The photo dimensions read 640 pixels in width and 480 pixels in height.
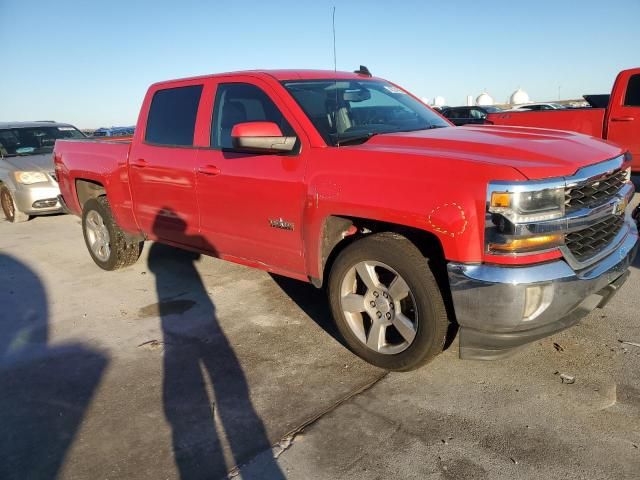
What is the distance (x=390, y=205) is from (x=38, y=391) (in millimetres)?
2528

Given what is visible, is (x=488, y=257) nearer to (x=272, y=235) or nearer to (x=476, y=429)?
(x=476, y=429)

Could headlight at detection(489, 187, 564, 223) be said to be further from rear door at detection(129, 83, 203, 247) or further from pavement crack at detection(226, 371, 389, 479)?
rear door at detection(129, 83, 203, 247)

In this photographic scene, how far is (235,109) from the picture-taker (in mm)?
4145

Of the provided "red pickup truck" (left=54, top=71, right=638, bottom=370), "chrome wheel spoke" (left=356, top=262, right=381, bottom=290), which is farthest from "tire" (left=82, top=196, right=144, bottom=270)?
"chrome wheel spoke" (left=356, top=262, right=381, bottom=290)

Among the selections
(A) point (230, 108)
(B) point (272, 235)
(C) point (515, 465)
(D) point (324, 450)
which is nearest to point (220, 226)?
(B) point (272, 235)

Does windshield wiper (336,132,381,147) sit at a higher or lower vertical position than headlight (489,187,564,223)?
higher

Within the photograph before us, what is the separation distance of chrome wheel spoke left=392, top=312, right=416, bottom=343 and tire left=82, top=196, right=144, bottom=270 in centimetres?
346

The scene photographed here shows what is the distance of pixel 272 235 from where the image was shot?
3754 mm

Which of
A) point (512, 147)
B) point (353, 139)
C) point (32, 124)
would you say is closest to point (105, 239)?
point (353, 139)

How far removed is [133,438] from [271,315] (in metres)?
1.73

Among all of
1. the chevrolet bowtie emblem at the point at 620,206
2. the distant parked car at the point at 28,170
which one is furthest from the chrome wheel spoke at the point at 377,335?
the distant parked car at the point at 28,170

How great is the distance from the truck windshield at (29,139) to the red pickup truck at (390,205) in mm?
5884

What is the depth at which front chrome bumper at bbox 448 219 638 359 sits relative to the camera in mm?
2598

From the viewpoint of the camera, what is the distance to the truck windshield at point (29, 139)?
9.42 meters
